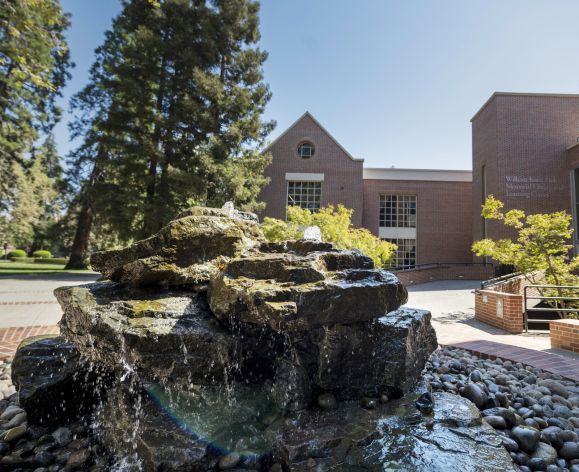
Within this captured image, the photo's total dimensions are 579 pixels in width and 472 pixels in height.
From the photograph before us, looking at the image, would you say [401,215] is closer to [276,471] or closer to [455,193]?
[455,193]

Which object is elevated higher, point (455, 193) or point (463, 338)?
point (455, 193)

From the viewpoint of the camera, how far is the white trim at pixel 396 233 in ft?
81.4

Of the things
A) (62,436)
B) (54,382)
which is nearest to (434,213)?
(54,382)

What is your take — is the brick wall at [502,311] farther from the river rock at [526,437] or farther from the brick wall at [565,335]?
the river rock at [526,437]

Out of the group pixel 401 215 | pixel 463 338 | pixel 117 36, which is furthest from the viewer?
pixel 401 215

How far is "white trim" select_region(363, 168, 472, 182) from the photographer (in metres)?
24.8

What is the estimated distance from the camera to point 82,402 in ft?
10.8

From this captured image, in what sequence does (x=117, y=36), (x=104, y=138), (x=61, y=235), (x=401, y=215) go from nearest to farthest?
(x=104, y=138) < (x=117, y=36) < (x=401, y=215) < (x=61, y=235)

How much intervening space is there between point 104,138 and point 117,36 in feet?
33.0

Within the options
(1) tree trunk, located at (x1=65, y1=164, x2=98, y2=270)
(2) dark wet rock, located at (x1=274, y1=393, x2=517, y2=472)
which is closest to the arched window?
(1) tree trunk, located at (x1=65, y1=164, x2=98, y2=270)

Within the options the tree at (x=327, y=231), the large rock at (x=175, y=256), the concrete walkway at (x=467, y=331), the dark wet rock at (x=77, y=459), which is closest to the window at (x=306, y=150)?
the tree at (x=327, y=231)

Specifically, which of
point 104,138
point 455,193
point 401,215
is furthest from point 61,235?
point 455,193

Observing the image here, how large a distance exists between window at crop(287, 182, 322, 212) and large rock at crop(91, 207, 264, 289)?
65.9 feet

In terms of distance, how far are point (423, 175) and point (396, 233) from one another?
4599 mm
